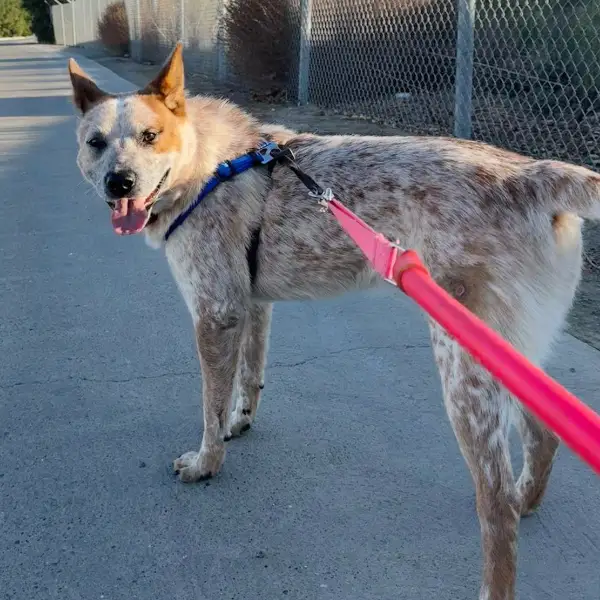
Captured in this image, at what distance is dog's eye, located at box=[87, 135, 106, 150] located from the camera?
3414 mm

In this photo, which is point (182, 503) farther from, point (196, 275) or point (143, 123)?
point (143, 123)

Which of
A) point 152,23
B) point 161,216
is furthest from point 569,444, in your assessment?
point 152,23

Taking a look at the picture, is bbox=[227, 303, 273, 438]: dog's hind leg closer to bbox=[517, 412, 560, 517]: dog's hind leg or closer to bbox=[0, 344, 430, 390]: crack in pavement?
bbox=[0, 344, 430, 390]: crack in pavement

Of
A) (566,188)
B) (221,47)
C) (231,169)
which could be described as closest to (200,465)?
(231,169)

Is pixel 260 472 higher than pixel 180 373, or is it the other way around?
pixel 260 472

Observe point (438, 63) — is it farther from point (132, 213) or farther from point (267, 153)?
point (132, 213)

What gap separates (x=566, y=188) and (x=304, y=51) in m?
10.3

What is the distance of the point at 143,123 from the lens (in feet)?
11.1

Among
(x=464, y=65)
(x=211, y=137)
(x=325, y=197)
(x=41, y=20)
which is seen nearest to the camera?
(x=325, y=197)

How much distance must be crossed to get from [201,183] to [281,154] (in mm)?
379

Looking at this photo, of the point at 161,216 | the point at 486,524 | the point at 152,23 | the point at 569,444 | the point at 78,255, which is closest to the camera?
the point at 569,444

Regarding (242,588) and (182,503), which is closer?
(242,588)

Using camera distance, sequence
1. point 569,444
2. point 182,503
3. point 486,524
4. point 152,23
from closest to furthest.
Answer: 1. point 569,444
2. point 486,524
3. point 182,503
4. point 152,23

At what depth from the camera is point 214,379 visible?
3.39 meters
